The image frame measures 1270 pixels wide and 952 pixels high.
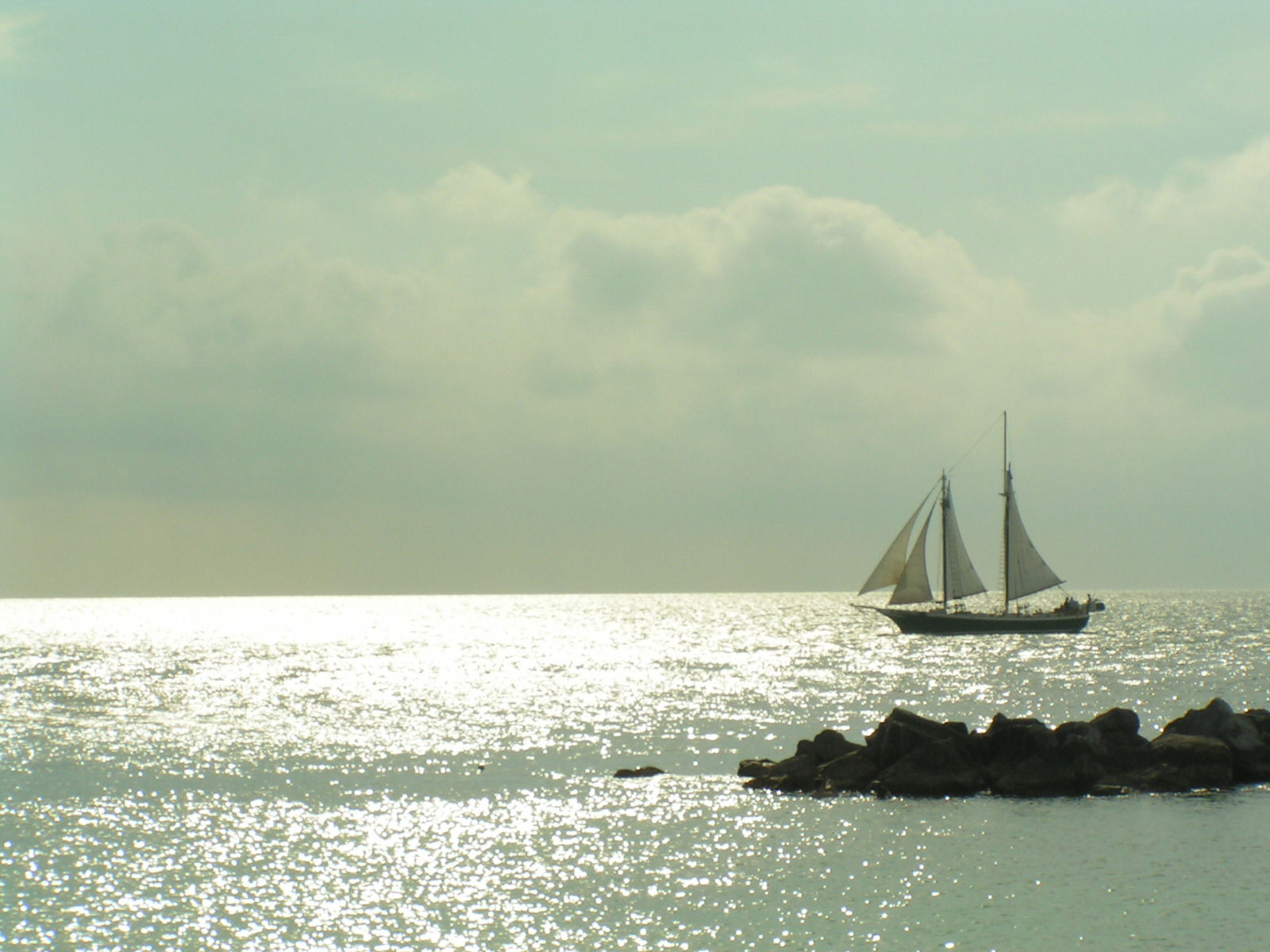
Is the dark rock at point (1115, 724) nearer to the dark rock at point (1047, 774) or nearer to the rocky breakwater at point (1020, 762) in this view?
the rocky breakwater at point (1020, 762)

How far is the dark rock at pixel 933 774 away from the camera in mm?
36031

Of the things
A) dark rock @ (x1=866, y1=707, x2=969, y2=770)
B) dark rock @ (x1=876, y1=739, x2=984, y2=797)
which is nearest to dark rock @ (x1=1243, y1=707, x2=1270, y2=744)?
dark rock @ (x1=866, y1=707, x2=969, y2=770)

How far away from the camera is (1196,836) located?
30.0 m

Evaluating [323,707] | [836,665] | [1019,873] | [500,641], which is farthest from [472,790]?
[500,641]

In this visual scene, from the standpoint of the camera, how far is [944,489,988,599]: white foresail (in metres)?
113

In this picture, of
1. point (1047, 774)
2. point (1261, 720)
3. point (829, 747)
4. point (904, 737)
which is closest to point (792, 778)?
point (829, 747)

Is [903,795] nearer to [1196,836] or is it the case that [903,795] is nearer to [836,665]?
[1196,836]

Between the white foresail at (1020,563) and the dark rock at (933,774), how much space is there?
8064 centimetres

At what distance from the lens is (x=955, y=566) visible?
114 metres

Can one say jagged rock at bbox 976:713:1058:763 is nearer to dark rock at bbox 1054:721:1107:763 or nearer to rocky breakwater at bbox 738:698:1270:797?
rocky breakwater at bbox 738:698:1270:797

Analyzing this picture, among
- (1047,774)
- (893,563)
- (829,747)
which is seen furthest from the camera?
(893,563)

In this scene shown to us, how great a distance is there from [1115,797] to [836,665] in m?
57.5

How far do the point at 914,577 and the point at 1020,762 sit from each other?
73739mm

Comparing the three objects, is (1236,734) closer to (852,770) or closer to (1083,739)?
(1083,739)
